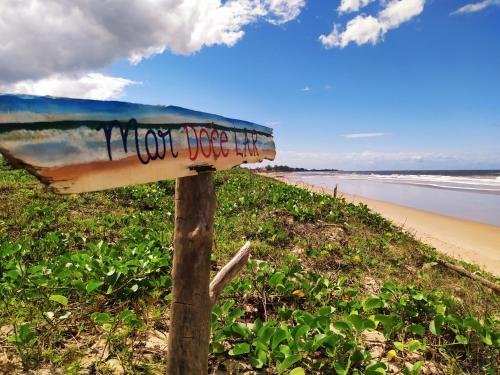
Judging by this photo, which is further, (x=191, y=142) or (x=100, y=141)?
(x=191, y=142)

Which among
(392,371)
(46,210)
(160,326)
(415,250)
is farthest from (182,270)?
(415,250)

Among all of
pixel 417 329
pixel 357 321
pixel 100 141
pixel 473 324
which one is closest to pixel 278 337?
pixel 357 321

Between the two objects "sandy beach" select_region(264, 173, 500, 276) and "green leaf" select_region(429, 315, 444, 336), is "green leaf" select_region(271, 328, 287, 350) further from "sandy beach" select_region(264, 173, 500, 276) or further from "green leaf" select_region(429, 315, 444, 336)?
"sandy beach" select_region(264, 173, 500, 276)

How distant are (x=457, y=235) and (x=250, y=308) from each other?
12785mm

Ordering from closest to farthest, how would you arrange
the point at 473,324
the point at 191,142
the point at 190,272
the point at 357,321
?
the point at 191,142 → the point at 190,272 → the point at 357,321 → the point at 473,324

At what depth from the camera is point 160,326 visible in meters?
3.48

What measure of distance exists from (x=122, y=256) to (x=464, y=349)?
402cm

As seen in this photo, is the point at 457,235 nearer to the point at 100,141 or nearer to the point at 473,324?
the point at 473,324

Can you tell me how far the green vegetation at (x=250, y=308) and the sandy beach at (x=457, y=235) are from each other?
4.76m

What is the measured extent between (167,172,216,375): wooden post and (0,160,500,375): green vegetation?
2.56ft

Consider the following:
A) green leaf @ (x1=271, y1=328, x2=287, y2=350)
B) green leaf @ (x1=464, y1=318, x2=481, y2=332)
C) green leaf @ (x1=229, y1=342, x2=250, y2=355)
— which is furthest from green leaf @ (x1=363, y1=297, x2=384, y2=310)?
green leaf @ (x1=229, y1=342, x2=250, y2=355)

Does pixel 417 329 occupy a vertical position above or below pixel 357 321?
below

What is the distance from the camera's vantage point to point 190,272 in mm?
2193

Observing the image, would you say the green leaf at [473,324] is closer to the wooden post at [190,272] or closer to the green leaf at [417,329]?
the green leaf at [417,329]
